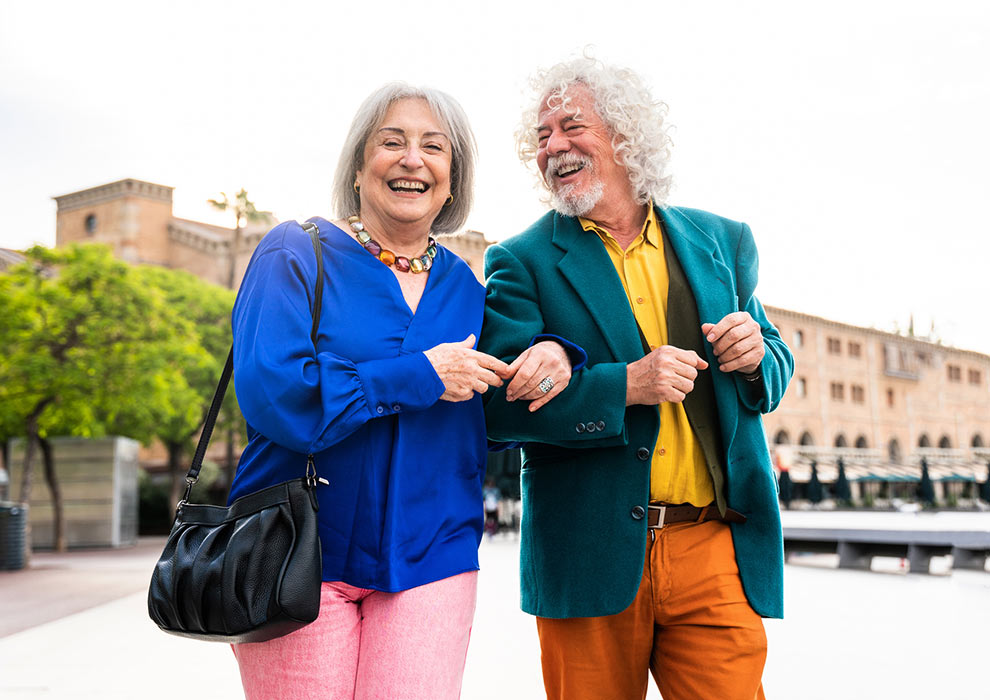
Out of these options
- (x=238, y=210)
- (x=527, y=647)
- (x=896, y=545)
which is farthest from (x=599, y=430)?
(x=238, y=210)

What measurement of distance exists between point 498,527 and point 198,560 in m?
22.5

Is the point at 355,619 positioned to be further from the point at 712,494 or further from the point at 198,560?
the point at 712,494

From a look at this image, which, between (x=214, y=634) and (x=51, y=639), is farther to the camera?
(x=51, y=639)

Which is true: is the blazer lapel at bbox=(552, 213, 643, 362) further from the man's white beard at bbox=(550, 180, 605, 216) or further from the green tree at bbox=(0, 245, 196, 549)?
the green tree at bbox=(0, 245, 196, 549)

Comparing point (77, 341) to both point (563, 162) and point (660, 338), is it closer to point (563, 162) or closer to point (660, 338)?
point (563, 162)

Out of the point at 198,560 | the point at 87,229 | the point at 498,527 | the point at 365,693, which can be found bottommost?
the point at 498,527

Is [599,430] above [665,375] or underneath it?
underneath

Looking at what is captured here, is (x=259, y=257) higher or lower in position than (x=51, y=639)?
higher

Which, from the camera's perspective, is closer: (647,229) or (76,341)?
(647,229)

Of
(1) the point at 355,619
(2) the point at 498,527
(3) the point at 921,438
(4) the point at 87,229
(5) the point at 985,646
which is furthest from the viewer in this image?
(3) the point at 921,438

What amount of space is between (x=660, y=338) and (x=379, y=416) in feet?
2.90

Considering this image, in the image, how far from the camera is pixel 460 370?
6.92 feet

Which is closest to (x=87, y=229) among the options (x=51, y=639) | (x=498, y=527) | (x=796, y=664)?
(x=498, y=527)

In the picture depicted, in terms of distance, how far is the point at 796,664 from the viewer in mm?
6406
